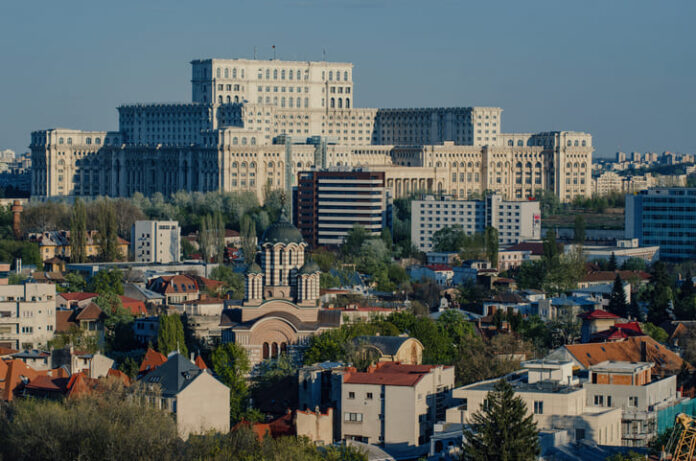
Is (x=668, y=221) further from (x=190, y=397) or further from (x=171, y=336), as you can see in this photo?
(x=190, y=397)

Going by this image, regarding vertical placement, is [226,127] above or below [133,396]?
above

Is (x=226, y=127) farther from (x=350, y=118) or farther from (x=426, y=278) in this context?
(x=426, y=278)

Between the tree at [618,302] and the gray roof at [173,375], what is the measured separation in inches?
1260

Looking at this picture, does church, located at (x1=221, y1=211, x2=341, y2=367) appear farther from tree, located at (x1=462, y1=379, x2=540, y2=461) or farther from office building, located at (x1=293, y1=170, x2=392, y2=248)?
office building, located at (x1=293, y1=170, x2=392, y2=248)

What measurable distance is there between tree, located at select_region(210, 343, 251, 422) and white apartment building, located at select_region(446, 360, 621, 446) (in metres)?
7.32

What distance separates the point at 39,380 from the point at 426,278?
45.6 meters

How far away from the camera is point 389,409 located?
50.9m

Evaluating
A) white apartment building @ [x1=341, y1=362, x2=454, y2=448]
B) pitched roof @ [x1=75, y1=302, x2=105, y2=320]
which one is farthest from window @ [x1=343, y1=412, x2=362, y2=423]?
pitched roof @ [x1=75, y1=302, x2=105, y2=320]

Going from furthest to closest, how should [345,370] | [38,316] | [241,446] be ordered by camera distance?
[38,316] → [345,370] → [241,446]

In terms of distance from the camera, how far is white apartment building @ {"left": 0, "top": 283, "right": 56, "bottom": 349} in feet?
239

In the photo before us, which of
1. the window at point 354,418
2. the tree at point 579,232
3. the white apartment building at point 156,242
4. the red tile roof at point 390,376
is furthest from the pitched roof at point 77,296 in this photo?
the tree at point 579,232

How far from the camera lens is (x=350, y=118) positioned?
565ft

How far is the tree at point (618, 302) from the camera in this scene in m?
80.5

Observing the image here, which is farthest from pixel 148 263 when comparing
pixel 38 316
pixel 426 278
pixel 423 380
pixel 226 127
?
pixel 423 380
